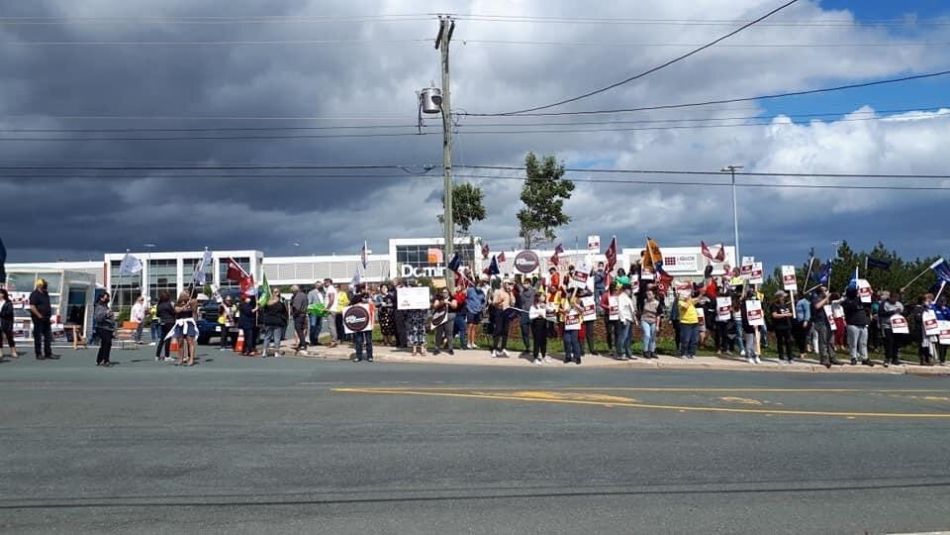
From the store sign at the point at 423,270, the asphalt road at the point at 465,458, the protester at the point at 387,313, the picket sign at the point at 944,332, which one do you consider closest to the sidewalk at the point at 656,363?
the picket sign at the point at 944,332

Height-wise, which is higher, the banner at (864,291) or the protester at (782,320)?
the banner at (864,291)

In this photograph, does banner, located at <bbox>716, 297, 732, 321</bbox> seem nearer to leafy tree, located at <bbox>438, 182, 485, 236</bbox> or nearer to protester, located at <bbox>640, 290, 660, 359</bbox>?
protester, located at <bbox>640, 290, 660, 359</bbox>

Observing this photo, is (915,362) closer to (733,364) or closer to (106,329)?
(733,364)

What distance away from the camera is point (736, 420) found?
428 inches

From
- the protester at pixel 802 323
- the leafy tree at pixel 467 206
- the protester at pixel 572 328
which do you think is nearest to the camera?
the protester at pixel 572 328

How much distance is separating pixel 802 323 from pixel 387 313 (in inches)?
462

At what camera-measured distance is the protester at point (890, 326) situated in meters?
20.9

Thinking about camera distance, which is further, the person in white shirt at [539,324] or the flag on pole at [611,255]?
the flag on pole at [611,255]

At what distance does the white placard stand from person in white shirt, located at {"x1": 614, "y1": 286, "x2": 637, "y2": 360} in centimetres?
499

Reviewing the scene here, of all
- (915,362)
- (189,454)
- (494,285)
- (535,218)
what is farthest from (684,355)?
(535,218)

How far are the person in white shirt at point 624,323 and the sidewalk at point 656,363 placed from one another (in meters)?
0.34

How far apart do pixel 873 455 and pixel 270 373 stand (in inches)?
454

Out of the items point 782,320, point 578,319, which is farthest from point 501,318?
point 782,320

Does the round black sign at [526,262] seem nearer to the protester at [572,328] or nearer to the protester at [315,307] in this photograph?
the protester at [572,328]
